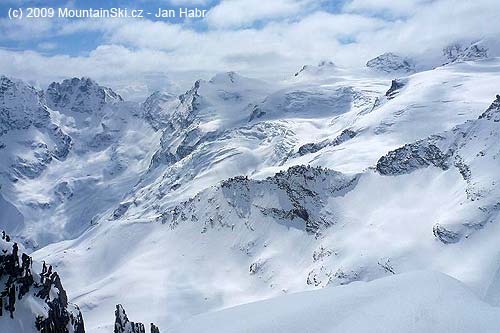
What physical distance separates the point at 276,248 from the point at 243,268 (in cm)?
1242

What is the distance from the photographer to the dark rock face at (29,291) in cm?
4468

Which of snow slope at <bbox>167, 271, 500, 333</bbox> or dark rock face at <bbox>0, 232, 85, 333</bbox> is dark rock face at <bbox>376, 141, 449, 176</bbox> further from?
snow slope at <bbox>167, 271, 500, 333</bbox>

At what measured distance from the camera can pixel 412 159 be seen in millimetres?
165750

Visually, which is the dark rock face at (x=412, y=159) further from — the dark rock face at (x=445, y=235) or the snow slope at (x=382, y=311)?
the snow slope at (x=382, y=311)

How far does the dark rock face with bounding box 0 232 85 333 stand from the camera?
44678 mm

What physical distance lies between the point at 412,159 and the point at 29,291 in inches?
5411

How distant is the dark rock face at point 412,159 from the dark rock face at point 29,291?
130m

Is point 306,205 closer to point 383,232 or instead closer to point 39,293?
point 383,232

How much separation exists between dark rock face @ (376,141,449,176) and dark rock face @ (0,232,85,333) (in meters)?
130

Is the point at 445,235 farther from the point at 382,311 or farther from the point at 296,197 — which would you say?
the point at 382,311

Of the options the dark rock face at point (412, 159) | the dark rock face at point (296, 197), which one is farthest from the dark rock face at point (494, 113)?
the dark rock face at point (296, 197)

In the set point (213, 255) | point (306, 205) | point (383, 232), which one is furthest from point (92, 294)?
point (383, 232)

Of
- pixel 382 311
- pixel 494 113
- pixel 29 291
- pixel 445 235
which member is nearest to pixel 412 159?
pixel 494 113

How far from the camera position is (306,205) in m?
178
